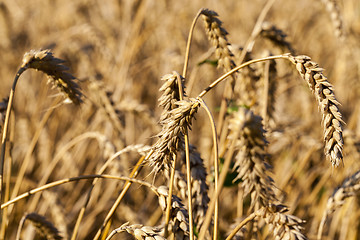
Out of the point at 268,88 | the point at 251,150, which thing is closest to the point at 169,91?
the point at 251,150

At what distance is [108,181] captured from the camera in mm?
2674

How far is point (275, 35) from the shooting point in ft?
5.37

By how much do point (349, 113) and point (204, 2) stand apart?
2.73 metres

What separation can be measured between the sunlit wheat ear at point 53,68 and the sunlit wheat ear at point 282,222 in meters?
0.71

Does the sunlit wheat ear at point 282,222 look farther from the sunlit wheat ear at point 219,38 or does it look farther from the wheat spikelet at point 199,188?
the sunlit wheat ear at point 219,38

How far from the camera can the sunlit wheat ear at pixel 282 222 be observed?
928 millimetres

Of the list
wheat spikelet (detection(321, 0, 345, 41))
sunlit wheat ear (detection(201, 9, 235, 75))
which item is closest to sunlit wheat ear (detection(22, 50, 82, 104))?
sunlit wheat ear (detection(201, 9, 235, 75))

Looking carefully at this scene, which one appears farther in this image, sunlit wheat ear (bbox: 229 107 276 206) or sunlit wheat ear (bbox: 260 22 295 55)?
sunlit wheat ear (bbox: 260 22 295 55)

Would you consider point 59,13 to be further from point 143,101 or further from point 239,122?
point 239,122

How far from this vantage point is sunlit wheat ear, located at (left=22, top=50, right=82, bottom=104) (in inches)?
42.8

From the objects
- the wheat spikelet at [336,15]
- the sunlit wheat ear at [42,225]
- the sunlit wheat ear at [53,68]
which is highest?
the wheat spikelet at [336,15]

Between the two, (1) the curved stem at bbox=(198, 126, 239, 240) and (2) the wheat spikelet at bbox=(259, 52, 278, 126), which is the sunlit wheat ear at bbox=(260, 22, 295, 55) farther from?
(1) the curved stem at bbox=(198, 126, 239, 240)

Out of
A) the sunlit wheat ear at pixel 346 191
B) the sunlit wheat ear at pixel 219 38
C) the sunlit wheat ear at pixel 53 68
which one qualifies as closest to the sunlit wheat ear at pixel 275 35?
the sunlit wheat ear at pixel 219 38

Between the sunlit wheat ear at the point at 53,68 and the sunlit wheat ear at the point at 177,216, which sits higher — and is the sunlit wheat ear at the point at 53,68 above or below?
above
